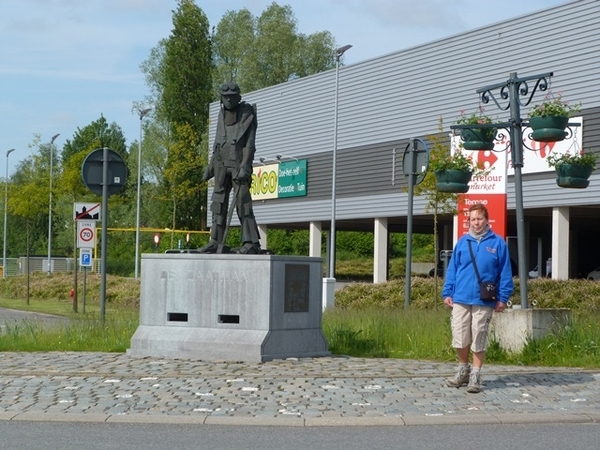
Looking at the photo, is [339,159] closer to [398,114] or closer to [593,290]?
[398,114]

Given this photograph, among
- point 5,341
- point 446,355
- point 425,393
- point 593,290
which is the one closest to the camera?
point 425,393

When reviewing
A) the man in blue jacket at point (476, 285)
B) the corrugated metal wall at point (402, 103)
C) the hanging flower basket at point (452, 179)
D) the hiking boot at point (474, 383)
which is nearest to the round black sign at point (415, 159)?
the hanging flower basket at point (452, 179)

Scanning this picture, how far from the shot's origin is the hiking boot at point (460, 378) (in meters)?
10.5

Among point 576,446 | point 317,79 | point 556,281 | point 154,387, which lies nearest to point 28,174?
point 317,79

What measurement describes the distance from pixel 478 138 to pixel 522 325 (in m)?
3.16

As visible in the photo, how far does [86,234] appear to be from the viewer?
29.3 metres

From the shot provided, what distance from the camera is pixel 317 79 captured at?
50812 millimetres

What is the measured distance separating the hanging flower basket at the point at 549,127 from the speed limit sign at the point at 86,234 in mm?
17034

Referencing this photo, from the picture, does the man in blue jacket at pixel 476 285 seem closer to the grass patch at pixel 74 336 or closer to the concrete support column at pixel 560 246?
the grass patch at pixel 74 336

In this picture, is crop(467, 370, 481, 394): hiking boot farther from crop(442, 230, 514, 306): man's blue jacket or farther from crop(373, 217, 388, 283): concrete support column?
crop(373, 217, 388, 283): concrete support column

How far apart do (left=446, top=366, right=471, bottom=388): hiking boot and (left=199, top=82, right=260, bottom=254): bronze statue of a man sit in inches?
150

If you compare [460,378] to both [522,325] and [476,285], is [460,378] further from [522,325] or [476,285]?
[522,325]

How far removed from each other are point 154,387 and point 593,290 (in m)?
17.9

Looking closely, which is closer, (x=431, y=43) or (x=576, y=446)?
(x=576, y=446)
